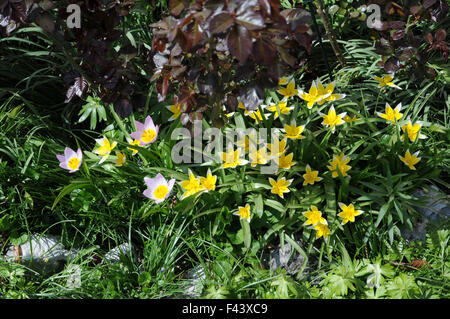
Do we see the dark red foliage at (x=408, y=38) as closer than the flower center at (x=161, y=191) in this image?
No

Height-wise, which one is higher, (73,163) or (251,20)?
(251,20)

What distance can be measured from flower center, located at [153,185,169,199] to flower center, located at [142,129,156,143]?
26 centimetres

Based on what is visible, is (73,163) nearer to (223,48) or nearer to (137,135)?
(137,135)

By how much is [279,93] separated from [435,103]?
0.96 meters

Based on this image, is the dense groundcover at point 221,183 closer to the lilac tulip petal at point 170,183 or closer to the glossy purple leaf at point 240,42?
the lilac tulip petal at point 170,183

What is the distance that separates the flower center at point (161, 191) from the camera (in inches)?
85.3

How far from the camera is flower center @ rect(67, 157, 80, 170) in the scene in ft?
7.53

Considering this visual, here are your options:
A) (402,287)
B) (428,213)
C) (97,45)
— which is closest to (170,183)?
(97,45)

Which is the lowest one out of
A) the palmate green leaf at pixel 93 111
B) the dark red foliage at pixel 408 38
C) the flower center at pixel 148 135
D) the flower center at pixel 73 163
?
the flower center at pixel 73 163

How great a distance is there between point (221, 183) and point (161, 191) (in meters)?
0.29

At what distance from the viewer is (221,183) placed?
7.52ft

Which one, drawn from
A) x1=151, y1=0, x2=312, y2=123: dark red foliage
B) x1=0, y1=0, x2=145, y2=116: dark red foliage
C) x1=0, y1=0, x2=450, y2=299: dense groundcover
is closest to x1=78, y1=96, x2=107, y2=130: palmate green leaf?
x1=0, y1=0, x2=450, y2=299: dense groundcover

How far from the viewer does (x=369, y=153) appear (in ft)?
8.02

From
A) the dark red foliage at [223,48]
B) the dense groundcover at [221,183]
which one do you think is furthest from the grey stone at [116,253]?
the dark red foliage at [223,48]
